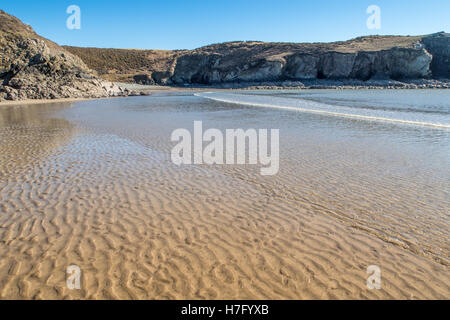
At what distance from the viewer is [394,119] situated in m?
18.0

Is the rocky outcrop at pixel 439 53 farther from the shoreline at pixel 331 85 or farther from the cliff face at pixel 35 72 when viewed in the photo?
the cliff face at pixel 35 72

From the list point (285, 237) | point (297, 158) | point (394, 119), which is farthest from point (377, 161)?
point (394, 119)

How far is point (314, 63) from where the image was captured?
86750mm

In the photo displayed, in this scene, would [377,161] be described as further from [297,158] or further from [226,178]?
[226,178]

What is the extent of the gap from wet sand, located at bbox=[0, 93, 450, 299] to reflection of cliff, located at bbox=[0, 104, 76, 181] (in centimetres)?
13

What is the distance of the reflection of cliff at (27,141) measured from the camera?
27.9 ft

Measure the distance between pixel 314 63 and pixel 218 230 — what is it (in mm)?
92961

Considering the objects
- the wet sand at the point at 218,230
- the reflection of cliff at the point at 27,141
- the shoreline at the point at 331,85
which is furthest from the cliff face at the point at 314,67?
the wet sand at the point at 218,230

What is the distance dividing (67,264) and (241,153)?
7.02 meters

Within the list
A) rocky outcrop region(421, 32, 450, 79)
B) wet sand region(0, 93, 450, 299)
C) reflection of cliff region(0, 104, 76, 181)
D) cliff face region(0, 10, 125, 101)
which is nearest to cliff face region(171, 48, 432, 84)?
rocky outcrop region(421, 32, 450, 79)

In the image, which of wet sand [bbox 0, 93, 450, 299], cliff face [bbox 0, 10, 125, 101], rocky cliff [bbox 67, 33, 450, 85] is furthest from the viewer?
rocky cliff [bbox 67, 33, 450, 85]

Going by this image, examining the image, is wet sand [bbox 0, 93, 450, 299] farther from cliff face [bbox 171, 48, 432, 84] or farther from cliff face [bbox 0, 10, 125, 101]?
cliff face [bbox 171, 48, 432, 84]

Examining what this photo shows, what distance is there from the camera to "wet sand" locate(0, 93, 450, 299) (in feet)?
11.4

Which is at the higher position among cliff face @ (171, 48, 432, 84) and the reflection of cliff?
cliff face @ (171, 48, 432, 84)
